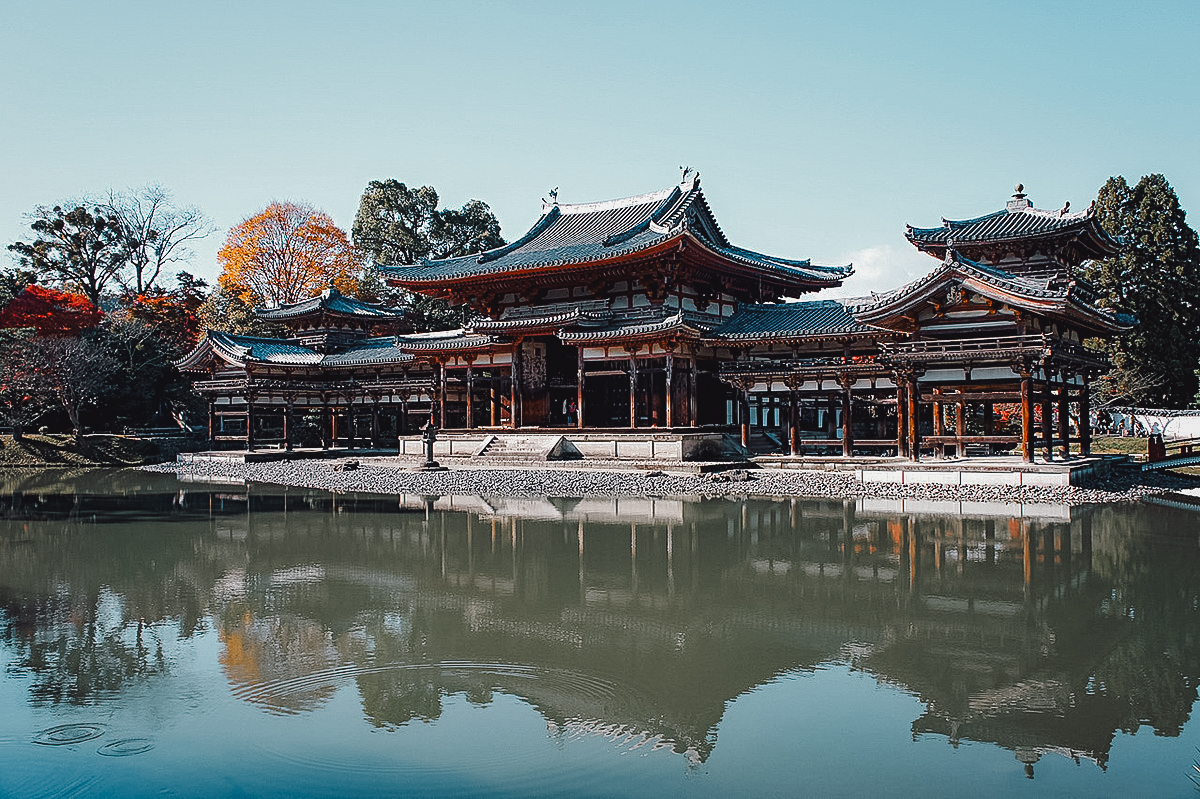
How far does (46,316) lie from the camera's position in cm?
4238

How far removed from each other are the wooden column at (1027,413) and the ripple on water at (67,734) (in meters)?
19.2

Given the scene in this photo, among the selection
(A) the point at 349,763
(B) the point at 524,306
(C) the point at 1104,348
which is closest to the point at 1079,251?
(C) the point at 1104,348

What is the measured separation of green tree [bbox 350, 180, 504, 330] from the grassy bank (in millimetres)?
16080

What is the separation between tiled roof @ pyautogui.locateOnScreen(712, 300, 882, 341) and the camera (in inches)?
1032

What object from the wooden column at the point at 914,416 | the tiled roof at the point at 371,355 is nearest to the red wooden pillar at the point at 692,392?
the wooden column at the point at 914,416

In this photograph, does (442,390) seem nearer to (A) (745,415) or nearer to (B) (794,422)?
(A) (745,415)

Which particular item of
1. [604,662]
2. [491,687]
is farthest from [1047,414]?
[491,687]

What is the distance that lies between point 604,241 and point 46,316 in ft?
92.5

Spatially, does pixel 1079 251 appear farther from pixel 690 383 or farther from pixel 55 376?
pixel 55 376

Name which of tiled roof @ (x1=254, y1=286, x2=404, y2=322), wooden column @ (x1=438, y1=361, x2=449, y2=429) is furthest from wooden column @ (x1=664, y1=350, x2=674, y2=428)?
tiled roof @ (x1=254, y1=286, x2=404, y2=322)

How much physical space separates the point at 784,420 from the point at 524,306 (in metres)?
10.1

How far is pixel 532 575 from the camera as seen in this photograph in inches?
473

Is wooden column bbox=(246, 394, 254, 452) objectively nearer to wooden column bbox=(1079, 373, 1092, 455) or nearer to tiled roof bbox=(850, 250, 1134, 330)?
tiled roof bbox=(850, 250, 1134, 330)

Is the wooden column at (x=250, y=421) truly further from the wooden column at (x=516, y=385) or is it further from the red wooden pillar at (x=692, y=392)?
the red wooden pillar at (x=692, y=392)
